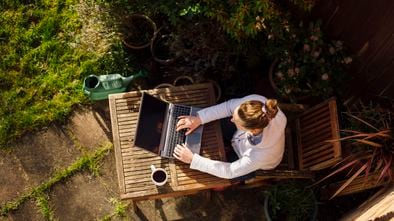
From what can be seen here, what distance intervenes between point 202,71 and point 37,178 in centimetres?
198

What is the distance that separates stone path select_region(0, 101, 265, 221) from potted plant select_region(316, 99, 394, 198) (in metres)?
1.12

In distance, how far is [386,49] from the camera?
3.63 meters

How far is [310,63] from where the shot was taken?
407cm

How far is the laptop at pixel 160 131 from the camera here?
12.3 feet

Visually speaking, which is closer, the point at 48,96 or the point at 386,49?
the point at 386,49

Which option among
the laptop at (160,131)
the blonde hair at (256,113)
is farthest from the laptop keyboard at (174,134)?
the blonde hair at (256,113)

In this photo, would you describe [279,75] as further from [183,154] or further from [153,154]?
[153,154]

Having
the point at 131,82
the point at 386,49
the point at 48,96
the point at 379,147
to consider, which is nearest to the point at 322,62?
the point at 386,49

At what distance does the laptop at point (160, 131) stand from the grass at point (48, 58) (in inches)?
43.5

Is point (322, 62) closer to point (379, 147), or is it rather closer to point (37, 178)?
point (379, 147)

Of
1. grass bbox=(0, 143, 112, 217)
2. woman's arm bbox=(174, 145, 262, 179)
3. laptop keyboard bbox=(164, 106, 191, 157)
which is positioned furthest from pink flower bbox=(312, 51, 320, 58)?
grass bbox=(0, 143, 112, 217)

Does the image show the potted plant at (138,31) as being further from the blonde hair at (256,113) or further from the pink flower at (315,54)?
the blonde hair at (256,113)

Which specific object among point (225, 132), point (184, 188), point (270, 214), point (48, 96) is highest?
point (48, 96)

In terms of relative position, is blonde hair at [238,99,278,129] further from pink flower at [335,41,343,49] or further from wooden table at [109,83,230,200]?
pink flower at [335,41,343,49]
